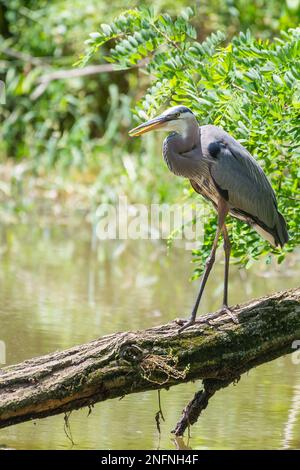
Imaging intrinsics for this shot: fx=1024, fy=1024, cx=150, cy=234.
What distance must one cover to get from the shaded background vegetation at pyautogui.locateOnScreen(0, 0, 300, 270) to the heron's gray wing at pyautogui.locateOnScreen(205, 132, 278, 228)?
22.0 feet

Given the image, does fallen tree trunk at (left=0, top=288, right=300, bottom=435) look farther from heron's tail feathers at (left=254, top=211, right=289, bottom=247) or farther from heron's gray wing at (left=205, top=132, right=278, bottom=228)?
heron's gray wing at (left=205, top=132, right=278, bottom=228)

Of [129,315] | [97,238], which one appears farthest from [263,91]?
[97,238]

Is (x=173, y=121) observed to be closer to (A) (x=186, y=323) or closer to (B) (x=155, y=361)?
(A) (x=186, y=323)

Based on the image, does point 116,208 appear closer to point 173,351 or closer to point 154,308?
point 154,308

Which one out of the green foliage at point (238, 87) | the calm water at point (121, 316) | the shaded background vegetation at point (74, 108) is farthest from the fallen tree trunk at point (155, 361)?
the shaded background vegetation at point (74, 108)

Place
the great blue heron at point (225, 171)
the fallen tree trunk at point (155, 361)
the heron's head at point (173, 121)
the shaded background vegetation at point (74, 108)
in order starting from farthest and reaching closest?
the shaded background vegetation at point (74, 108) < the great blue heron at point (225, 171) < the heron's head at point (173, 121) < the fallen tree trunk at point (155, 361)

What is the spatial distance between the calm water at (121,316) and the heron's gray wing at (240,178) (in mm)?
1149

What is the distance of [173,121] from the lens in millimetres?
5531

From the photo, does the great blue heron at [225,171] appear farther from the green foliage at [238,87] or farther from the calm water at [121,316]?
the calm water at [121,316]

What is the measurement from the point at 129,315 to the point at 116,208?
439 cm

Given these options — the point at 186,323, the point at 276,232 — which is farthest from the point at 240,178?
the point at 186,323

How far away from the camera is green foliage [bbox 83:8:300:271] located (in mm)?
5672

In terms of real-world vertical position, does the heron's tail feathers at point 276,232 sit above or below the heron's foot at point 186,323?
above

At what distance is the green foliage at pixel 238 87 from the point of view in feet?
18.6
